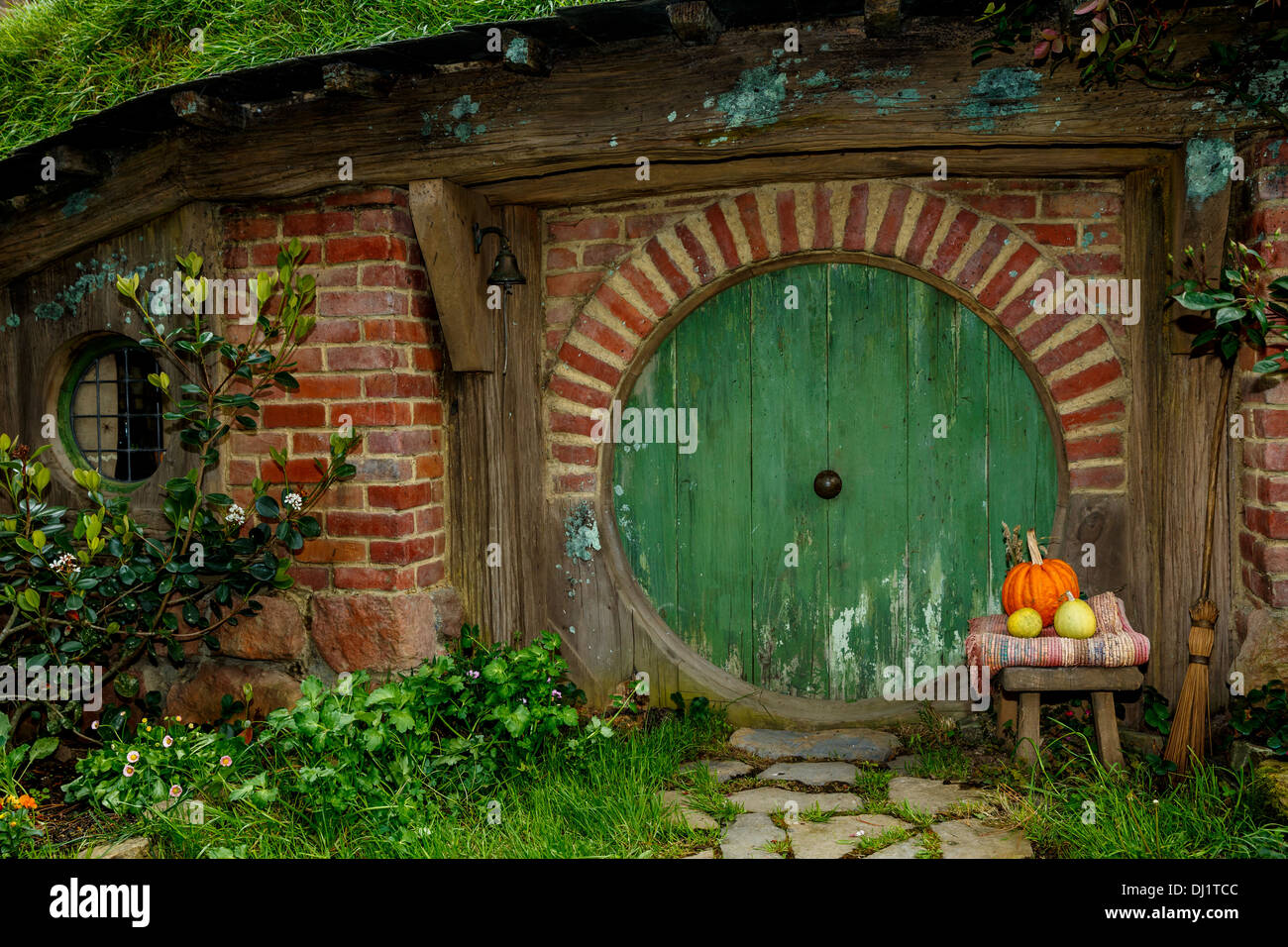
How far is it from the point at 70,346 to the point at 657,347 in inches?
96.8

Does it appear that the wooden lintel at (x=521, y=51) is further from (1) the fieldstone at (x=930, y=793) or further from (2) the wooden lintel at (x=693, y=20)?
(1) the fieldstone at (x=930, y=793)

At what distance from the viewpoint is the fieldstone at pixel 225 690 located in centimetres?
376

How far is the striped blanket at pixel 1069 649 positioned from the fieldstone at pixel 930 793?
407mm

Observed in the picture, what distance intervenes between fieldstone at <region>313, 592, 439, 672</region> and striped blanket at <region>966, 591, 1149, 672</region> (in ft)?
6.39

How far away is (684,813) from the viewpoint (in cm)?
306

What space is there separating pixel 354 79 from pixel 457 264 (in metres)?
0.70

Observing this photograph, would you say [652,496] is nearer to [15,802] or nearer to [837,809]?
[837,809]

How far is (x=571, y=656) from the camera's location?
13.1ft

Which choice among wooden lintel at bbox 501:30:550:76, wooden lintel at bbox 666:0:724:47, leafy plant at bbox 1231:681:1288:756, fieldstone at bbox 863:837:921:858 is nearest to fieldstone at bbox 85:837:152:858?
fieldstone at bbox 863:837:921:858

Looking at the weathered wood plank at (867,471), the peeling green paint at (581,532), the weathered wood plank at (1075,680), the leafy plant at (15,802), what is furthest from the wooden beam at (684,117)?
the leafy plant at (15,802)

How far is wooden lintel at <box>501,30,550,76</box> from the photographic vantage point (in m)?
3.15

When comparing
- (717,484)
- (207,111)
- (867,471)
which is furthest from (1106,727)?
(207,111)

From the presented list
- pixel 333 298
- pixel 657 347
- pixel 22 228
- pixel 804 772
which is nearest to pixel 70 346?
pixel 22 228

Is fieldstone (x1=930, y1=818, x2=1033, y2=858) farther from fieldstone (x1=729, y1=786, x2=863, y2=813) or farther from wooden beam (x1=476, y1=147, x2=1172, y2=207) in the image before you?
wooden beam (x1=476, y1=147, x2=1172, y2=207)
